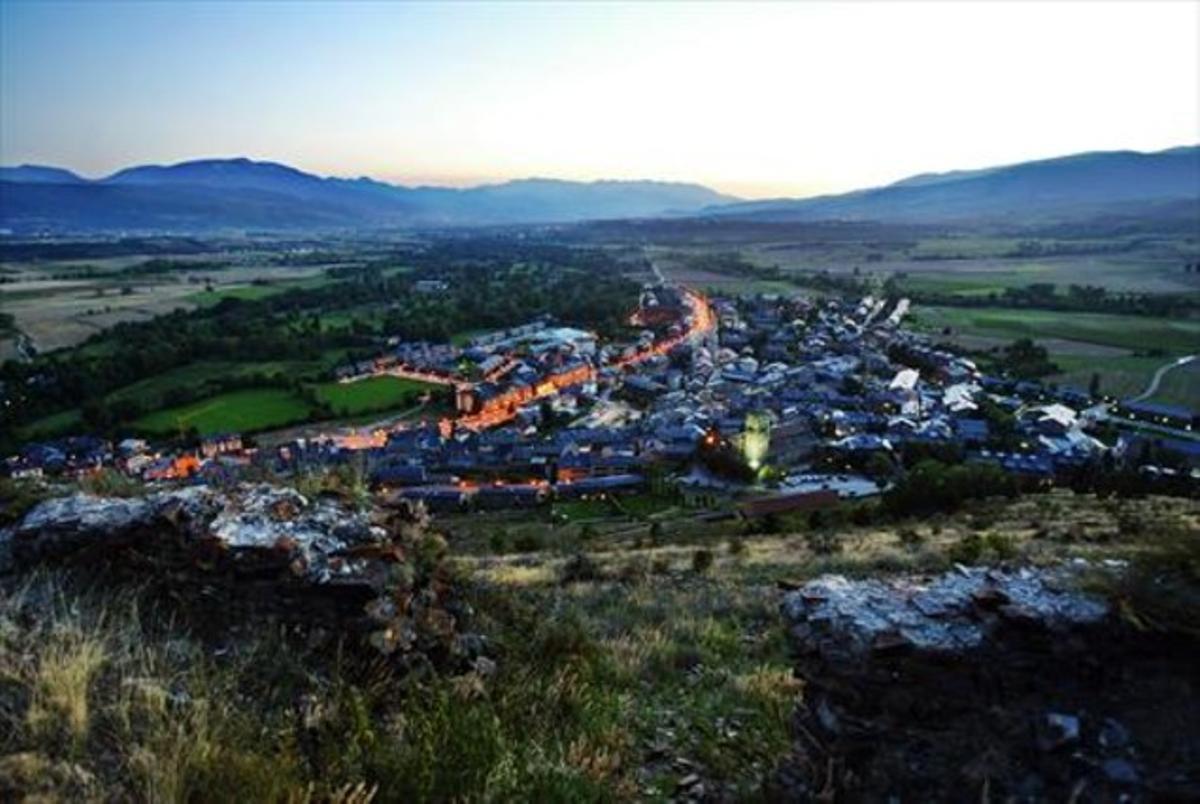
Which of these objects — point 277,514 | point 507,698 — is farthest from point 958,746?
point 277,514

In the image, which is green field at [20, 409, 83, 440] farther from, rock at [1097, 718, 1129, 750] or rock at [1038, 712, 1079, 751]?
rock at [1097, 718, 1129, 750]

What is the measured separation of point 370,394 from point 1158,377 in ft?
195

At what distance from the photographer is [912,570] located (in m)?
14.6

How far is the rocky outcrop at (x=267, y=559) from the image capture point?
222 inches

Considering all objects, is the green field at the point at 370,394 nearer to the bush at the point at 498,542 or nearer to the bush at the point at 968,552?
the bush at the point at 498,542

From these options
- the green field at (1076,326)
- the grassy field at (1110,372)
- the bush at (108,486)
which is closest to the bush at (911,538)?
the bush at (108,486)

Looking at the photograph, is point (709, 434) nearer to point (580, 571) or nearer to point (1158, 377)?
point (580, 571)

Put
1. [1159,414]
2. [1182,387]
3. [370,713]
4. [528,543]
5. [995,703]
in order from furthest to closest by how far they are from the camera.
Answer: [1182,387]
[1159,414]
[528,543]
[370,713]
[995,703]

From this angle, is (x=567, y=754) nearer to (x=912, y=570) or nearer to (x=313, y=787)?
(x=313, y=787)

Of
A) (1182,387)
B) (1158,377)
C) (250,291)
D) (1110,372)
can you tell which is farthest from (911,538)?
(250,291)

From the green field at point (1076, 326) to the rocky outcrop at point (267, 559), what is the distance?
8128 centimetres

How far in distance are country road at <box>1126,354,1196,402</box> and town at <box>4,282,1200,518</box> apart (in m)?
2.53

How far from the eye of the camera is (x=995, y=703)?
448cm

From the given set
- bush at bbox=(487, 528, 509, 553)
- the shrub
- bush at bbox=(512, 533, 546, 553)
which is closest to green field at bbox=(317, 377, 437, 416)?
bush at bbox=(487, 528, 509, 553)
